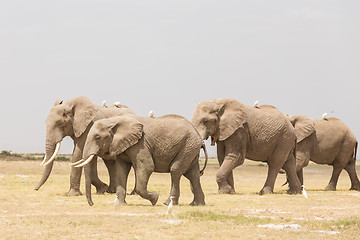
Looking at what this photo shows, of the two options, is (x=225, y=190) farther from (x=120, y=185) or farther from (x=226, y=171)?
(x=120, y=185)

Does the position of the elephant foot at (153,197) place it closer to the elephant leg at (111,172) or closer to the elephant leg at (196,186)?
the elephant leg at (196,186)

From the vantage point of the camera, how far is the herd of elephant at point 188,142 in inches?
712

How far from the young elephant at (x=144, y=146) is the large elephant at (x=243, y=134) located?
4906 millimetres

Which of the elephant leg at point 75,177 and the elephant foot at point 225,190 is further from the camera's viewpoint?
the elephant foot at point 225,190

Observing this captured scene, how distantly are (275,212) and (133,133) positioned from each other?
439 cm

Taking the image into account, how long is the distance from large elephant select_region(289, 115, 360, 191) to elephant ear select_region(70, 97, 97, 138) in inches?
377

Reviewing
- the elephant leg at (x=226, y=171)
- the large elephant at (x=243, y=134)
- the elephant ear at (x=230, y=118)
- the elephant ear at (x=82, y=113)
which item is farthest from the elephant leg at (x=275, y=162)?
the elephant ear at (x=82, y=113)

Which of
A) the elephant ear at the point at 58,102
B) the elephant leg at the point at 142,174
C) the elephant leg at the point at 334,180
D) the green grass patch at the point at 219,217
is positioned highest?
the elephant ear at the point at 58,102

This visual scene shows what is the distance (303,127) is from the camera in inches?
1109

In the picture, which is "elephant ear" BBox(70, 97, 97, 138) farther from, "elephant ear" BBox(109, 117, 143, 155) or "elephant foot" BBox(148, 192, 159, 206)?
"elephant foot" BBox(148, 192, 159, 206)

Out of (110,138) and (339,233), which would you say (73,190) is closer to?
(110,138)

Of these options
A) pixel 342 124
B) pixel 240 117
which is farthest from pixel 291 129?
pixel 342 124

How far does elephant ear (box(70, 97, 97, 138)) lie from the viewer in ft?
75.0

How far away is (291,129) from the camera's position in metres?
25.3
